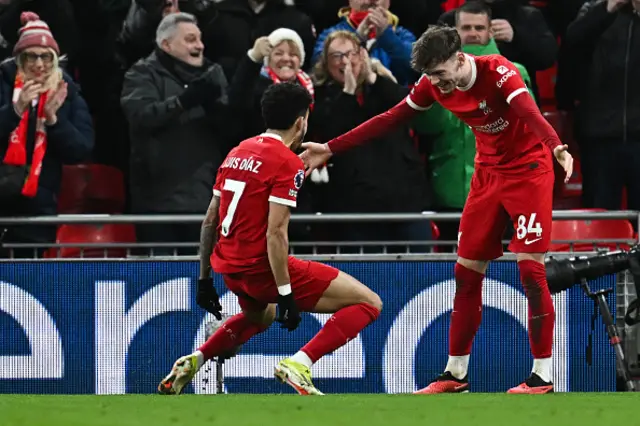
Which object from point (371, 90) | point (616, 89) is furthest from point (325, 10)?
point (616, 89)

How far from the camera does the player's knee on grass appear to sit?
852 cm

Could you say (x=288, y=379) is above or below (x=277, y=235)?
below

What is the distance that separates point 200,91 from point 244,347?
6.02ft

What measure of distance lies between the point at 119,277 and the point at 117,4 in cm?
264

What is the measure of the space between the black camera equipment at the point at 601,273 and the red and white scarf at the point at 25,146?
3671mm

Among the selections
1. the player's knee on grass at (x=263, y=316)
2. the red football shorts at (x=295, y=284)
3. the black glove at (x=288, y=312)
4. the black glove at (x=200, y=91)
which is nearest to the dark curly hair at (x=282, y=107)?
the red football shorts at (x=295, y=284)

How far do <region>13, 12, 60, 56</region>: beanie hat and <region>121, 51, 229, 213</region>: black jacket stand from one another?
64 cm

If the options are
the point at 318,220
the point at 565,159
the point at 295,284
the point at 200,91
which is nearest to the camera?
the point at 565,159

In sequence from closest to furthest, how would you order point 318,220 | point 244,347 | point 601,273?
point 601,273
point 318,220
point 244,347

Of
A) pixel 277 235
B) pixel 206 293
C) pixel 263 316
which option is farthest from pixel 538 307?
pixel 206 293

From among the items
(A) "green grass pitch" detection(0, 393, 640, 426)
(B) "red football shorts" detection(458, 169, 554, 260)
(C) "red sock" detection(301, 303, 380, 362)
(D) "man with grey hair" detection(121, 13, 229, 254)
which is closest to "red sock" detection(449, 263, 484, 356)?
(B) "red football shorts" detection(458, 169, 554, 260)

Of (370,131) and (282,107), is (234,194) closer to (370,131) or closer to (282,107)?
(282,107)

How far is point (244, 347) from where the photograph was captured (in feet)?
32.0

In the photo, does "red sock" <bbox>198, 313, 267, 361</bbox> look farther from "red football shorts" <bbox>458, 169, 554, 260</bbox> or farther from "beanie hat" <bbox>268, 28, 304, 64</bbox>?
"beanie hat" <bbox>268, 28, 304, 64</bbox>
